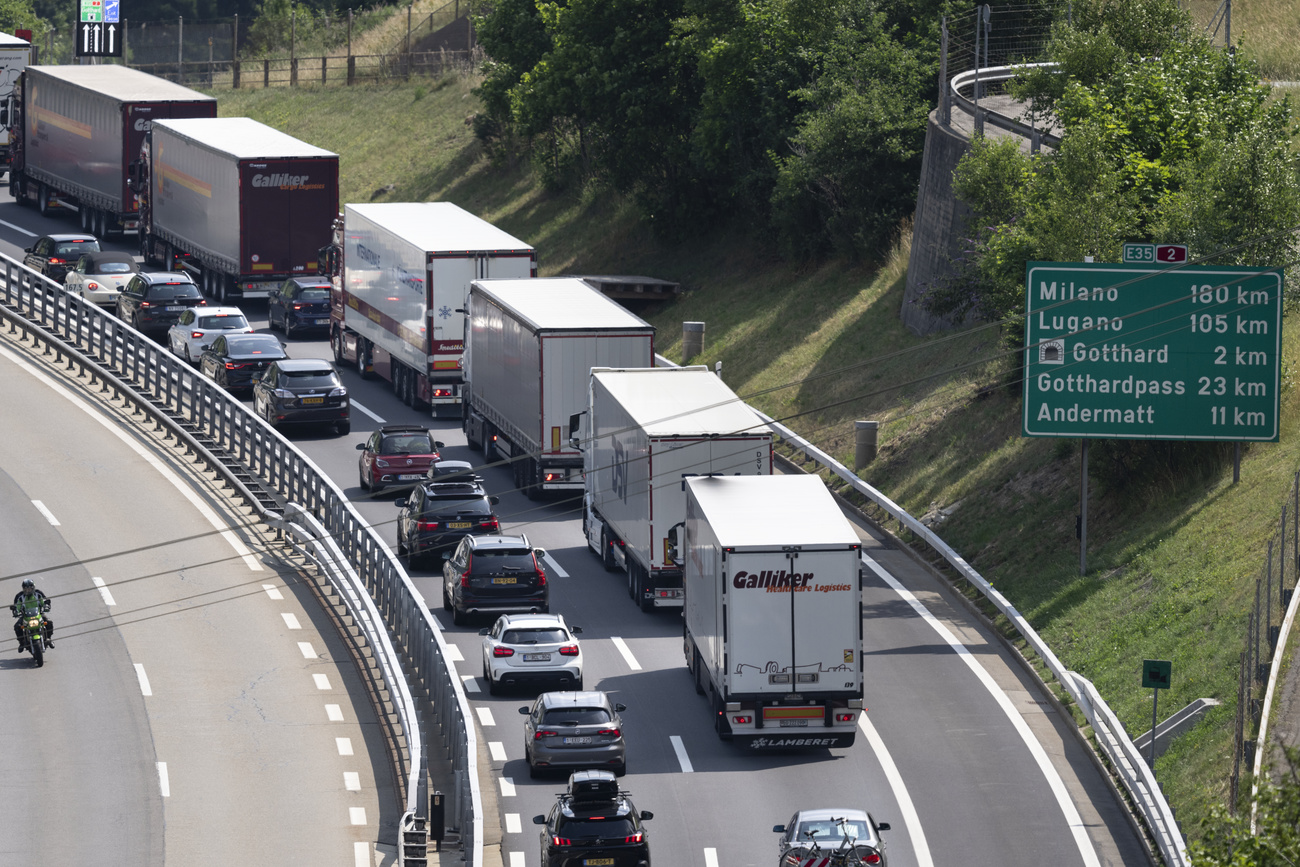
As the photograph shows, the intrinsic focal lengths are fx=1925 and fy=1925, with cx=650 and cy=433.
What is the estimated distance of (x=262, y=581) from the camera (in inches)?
1437

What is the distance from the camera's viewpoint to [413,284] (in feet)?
153

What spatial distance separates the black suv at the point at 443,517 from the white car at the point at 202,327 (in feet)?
52.6

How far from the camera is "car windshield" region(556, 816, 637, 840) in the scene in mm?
22656

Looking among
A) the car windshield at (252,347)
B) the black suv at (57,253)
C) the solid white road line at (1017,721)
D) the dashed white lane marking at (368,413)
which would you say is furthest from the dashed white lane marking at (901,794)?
the black suv at (57,253)

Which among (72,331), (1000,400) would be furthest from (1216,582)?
(72,331)

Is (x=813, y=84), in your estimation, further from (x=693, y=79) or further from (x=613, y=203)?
(x=613, y=203)

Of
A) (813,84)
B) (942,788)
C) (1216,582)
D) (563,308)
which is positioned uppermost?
(813,84)

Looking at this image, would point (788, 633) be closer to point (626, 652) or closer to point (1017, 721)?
point (1017, 721)

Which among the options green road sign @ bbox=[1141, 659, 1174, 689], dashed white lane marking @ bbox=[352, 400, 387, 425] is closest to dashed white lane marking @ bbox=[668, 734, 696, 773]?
green road sign @ bbox=[1141, 659, 1174, 689]

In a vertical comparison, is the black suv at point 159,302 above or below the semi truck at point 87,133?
below

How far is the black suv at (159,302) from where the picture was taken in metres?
54.1

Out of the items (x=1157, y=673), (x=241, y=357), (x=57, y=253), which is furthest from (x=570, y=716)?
(x=57, y=253)

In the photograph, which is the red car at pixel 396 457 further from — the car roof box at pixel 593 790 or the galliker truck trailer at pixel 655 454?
the car roof box at pixel 593 790

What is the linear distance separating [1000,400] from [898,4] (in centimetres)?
2013
